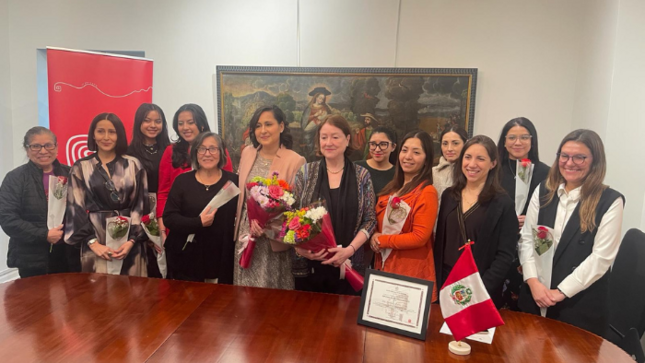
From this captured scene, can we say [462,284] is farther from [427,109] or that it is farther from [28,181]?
[28,181]

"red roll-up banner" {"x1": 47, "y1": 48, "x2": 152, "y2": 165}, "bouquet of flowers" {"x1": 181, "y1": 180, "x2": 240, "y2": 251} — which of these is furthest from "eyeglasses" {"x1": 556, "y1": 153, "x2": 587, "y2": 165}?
"red roll-up banner" {"x1": 47, "y1": 48, "x2": 152, "y2": 165}

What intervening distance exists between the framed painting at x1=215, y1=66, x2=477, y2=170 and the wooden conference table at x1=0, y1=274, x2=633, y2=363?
2107 millimetres

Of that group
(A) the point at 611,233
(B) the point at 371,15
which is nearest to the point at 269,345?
(A) the point at 611,233

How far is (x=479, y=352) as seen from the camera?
170 centimetres

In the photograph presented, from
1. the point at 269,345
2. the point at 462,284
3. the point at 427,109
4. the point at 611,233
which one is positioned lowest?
Result: the point at 269,345

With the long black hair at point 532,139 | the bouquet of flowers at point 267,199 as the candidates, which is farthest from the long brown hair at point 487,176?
the bouquet of flowers at point 267,199

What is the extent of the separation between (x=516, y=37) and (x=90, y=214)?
12.3 feet

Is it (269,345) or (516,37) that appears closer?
(269,345)

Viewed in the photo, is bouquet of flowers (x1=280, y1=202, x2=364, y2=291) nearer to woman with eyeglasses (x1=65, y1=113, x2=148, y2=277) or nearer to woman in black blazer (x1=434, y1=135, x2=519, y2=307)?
woman in black blazer (x1=434, y1=135, x2=519, y2=307)

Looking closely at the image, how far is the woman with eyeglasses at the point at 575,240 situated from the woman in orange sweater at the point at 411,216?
57cm

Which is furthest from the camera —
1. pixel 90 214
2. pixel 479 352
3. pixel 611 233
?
pixel 90 214

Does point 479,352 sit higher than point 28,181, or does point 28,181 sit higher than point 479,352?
point 28,181

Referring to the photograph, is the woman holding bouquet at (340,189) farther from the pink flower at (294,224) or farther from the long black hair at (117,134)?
the long black hair at (117,134)

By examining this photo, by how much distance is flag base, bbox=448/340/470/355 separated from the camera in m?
1.68
